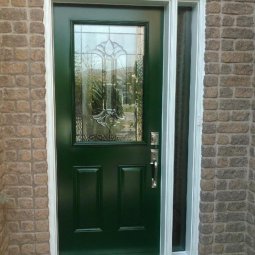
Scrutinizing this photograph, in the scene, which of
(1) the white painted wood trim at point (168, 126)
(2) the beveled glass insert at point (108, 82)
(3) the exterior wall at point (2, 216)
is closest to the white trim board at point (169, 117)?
(1) the white painted wood trim at point (168, 126)

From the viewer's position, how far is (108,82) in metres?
2.45

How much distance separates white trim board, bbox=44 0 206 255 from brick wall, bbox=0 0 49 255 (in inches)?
2.0

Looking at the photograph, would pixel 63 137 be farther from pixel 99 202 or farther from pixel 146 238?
pixel 146 238

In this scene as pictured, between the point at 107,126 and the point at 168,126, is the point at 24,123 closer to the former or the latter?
the point at 107,126

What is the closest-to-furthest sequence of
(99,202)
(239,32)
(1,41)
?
(1,41), (239,32), (99,202)

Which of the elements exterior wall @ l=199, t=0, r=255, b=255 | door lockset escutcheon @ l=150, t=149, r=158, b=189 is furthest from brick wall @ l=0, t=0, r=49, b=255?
exterior wall @ l=199, t=0, r=255, b=255

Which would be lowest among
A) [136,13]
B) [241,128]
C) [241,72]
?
[241,128]

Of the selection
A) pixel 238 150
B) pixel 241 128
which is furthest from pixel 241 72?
pixel 238 150

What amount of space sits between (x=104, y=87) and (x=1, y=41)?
809 millimetres

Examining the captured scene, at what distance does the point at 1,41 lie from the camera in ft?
7.14

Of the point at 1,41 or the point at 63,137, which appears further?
the point at 63,137

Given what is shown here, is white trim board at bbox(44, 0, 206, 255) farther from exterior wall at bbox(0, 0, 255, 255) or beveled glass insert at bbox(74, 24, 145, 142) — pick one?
beveled glass insert at bbox(74, 24, 145, 142)

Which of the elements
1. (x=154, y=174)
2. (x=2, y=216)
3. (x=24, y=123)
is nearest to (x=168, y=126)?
(x=154, y=174)

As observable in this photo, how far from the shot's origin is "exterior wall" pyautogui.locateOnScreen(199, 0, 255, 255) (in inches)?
92.1
